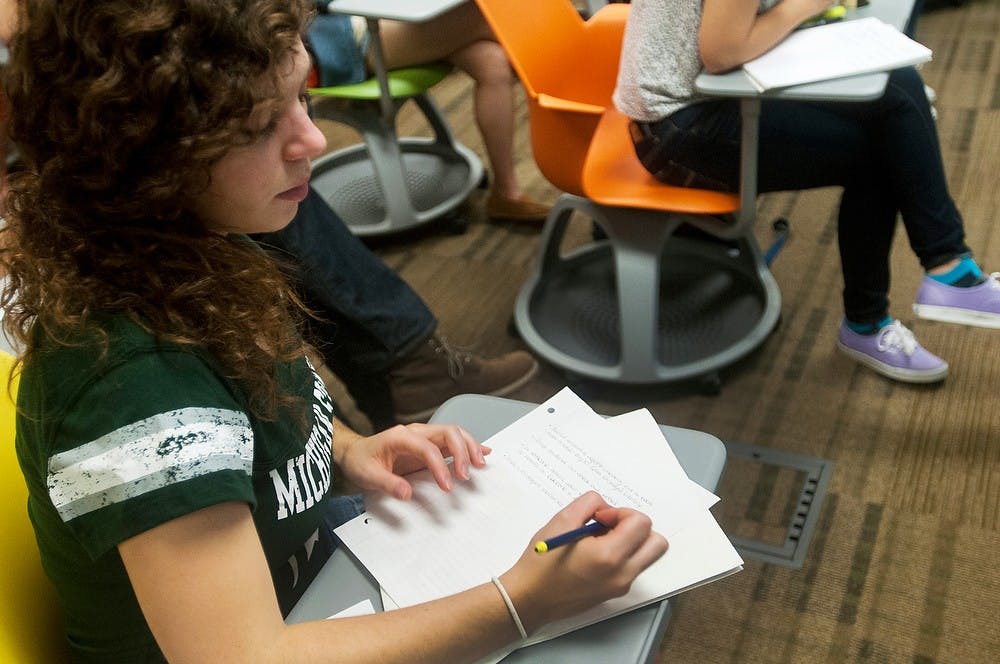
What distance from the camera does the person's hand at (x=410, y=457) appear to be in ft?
2.89

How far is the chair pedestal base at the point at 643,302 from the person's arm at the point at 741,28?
15.4 inches

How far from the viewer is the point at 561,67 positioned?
1.90 meters

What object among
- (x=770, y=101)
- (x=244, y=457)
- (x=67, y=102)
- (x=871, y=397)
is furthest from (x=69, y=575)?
(x=871, y=397)

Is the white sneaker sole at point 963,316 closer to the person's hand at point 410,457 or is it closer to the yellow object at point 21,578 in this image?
the person's hand at point 410,457

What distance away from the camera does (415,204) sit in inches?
110

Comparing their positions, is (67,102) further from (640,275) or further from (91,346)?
(640,275)

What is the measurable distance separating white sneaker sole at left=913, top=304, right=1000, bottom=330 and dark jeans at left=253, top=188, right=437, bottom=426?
101cm

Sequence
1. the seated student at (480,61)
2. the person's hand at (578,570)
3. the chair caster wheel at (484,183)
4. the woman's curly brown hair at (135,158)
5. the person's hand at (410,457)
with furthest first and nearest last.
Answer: the chair caster wheel at (484,183)
the seated student at (480,61)
the person's hand at (410,457)
the person's hand at (578,570)
the woman's curly brown hair at (135,158)

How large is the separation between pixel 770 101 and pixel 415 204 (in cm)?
133

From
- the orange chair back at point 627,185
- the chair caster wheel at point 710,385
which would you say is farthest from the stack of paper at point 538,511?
the chair caster wheel at point 710,385

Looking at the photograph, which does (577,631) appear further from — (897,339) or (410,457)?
(897,339)

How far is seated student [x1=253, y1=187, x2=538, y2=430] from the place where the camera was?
170cm

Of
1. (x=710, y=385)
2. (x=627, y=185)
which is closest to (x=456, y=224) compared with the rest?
(x=627, y=185)

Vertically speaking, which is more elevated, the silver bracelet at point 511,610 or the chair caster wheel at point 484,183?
the silver bracelet at point 511,610
